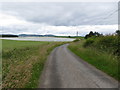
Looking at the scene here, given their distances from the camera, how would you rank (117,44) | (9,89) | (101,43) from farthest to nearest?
(101,43) → (117,44) → (9,89)

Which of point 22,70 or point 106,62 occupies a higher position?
point 106,62

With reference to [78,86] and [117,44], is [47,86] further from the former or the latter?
[117,44]

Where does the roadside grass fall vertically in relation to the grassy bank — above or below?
above

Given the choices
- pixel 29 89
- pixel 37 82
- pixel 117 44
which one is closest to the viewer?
pixel 29 89

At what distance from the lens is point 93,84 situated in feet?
20.0

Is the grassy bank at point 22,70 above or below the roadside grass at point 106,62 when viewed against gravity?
below

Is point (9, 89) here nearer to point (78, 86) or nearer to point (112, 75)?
point (78, 86)

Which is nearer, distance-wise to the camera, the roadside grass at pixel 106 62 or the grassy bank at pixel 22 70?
the grassy bank at pixel 22 70

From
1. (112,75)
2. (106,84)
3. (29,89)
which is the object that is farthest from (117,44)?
(29,89)

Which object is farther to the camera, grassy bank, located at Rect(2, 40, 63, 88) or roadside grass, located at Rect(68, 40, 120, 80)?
roadside grass, located at Rect(68, 40, 120, 80)

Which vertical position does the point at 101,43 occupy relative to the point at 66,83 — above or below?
above

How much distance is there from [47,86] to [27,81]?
4.59 ft

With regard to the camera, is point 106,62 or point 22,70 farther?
point 106,62

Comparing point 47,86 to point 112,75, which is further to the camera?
point 112,75
